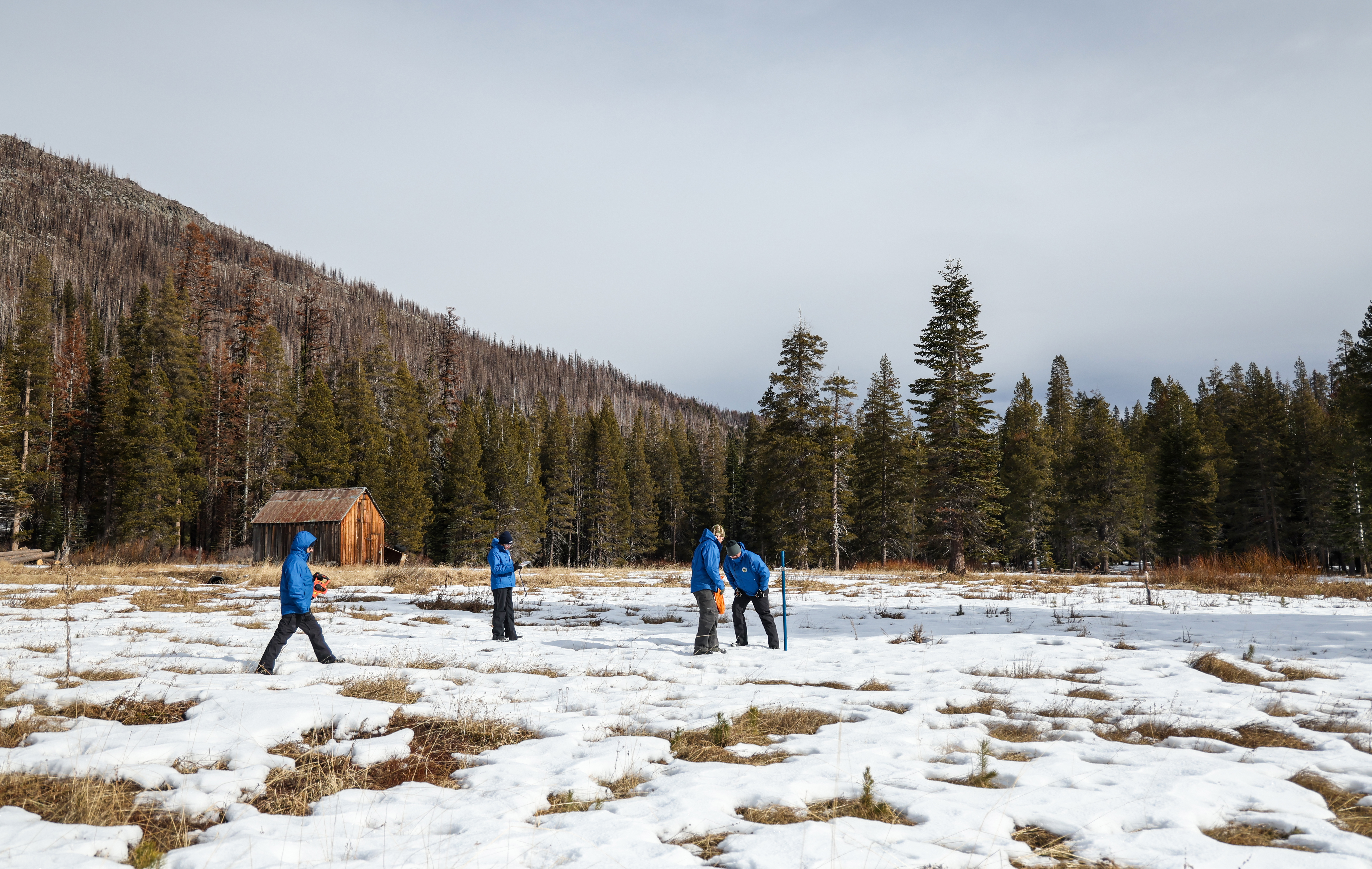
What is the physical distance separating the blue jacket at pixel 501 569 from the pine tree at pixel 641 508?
54551mm

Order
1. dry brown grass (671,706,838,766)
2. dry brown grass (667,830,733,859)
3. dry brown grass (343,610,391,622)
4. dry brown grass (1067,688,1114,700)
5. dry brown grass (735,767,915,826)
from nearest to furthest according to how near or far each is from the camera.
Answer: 1. dry brown grass (667,830,733,859)
2. dry brown grass (735,767,915,826)
3. dry brown grass (671,706,838,766)
4. dry brown grass (1067,688,1114,700)
5. dry brown grass (343,610,391,622)

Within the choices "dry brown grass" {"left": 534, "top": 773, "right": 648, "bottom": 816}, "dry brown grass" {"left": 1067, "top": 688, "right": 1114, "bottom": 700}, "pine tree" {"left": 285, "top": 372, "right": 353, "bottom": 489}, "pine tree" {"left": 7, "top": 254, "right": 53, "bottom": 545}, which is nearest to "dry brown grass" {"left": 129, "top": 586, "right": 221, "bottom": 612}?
"dry brown grass" {"left": 534, "top": 773, "right": 648, "bottom": 816}

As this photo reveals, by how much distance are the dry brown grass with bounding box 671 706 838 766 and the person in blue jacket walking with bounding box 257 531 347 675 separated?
18.1ft

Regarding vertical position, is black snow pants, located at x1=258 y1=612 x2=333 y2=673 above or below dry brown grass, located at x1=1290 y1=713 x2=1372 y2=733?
above

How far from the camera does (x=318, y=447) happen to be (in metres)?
44.4

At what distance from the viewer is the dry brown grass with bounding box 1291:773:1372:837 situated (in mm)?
4035

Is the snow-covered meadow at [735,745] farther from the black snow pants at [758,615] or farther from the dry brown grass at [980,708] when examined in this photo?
the black snow pants at [758,615]

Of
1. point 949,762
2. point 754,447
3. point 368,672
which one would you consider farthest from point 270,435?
point 949,762

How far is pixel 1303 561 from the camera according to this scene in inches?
1816

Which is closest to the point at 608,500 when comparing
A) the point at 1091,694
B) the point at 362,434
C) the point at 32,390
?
the point at 362,434

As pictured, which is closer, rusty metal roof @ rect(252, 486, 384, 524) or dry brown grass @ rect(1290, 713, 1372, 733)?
dry brown grass @ rect(1290, 713, 1372, 733)

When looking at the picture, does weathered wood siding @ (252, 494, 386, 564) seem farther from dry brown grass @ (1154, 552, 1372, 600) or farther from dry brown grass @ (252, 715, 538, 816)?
dry brown grass @ (1154, 552, 1372, 600)

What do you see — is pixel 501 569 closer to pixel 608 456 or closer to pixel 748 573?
pixel 748 573

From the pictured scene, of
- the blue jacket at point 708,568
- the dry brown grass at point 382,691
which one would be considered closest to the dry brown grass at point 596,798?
the dry brown grass at point 382,691
